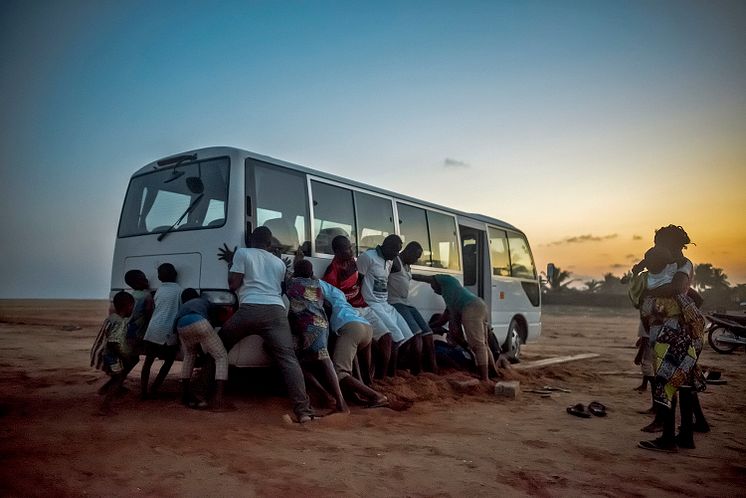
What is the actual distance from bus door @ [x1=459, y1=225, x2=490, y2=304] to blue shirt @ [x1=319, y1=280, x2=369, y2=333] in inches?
161

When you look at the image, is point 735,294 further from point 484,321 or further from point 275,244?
point 275,244

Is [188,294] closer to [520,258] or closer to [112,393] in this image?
[112,393]

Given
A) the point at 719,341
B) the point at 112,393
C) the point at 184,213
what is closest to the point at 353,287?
the point at 184,213

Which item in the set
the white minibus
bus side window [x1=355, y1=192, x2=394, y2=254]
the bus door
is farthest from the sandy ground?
the bus door

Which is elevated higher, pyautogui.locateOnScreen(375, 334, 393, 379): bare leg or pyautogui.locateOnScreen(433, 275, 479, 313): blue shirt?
pyautogui.locateOnScreen(433, 275, 479, 313): blue shirt

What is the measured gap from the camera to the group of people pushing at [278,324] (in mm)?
5152

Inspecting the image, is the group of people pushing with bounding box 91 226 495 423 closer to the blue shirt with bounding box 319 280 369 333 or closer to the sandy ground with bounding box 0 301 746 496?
the blue shirt with bounding box 319 280 369 333

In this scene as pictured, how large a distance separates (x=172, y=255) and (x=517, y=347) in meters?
7.21

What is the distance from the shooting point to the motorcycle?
1411 cm

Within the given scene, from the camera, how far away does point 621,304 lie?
36.1 meters

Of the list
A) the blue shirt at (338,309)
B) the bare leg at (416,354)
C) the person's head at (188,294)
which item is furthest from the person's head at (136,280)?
the bare leg at (416,354)

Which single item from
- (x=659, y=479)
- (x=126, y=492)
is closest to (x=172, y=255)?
(x=126, y=492)

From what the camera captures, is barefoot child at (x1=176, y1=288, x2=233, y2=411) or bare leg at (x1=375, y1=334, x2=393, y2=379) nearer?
barefoot child at (x1=176, y1=288, x2=233, y2=411)

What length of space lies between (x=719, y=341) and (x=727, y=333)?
0.50 m
